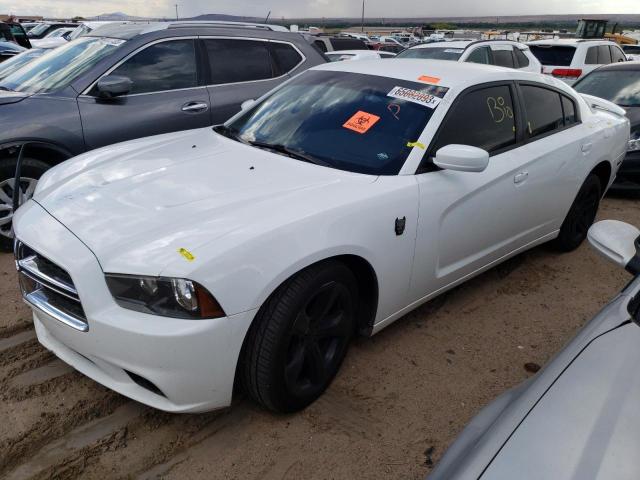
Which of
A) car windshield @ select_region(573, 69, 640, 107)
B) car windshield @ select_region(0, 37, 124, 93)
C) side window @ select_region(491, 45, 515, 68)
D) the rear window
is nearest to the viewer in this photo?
car windshield @ select_region(0, 37, 124, 93)

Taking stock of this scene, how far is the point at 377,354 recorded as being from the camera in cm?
304

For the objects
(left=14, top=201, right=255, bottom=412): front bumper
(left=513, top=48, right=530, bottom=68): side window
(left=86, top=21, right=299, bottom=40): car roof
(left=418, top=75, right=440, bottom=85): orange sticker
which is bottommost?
(left=513, top=48, right=530, bottom=68): side window

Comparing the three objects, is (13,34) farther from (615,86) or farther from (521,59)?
(615,86)

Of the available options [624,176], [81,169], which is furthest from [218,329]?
[624,176]

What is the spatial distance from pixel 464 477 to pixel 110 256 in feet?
5.06

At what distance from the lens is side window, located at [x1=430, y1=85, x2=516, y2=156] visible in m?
3.01

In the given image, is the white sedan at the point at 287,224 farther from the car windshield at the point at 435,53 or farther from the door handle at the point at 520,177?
the car windshield at the point at 435,53

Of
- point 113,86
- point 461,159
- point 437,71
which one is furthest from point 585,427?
point 113,86

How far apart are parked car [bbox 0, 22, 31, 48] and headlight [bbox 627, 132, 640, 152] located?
53.9 feet

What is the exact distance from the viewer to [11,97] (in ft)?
13.7

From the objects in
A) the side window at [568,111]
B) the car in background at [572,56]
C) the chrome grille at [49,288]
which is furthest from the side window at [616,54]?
the chrome grille at [49,288]

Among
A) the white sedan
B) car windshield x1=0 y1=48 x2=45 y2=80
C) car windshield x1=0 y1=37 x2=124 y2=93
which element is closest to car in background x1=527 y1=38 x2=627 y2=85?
the white sedan

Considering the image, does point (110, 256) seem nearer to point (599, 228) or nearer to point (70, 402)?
point (70, 402)

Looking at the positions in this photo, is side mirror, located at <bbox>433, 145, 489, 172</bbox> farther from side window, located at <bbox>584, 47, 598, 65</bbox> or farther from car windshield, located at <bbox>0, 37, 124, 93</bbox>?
side window, located at <bbox>584, 47, 598, 65</bbox>
